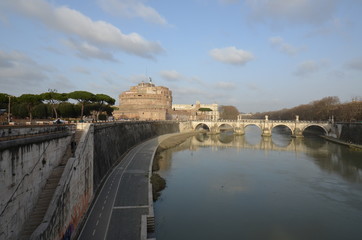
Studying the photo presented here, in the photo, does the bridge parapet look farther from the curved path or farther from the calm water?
the curved path

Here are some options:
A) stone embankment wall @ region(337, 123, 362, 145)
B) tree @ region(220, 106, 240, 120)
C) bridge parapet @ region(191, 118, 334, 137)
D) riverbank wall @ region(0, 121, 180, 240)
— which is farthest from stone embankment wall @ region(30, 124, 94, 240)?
tree @ region(220, 106, 240, 120)

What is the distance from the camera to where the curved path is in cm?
1077

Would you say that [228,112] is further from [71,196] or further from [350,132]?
[71,196]

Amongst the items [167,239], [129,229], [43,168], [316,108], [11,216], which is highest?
[316,108]

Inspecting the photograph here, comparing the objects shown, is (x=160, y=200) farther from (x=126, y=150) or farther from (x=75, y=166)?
(x=126, y=150)

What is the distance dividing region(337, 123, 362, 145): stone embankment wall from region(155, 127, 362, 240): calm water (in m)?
14.3

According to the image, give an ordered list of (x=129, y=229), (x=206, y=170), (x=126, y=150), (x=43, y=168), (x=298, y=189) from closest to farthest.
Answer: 1. (x=43, y=168)
2. (x=129, y=229)
3. (x=298, y=189)
4. (x=206, y=170)
5. (x=126, y=150)

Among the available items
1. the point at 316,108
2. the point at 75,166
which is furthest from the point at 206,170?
the point at 316,108

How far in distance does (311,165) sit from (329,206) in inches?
543

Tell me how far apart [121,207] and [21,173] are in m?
6.35

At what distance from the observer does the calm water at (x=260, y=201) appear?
13.3 meters

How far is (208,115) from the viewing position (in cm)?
10475

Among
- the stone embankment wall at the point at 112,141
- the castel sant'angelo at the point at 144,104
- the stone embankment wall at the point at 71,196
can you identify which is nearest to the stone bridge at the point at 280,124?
the castel sant'angelo at the point at 144,104

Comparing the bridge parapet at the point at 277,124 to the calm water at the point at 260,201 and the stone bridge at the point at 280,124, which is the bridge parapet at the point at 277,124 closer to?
the stone bridge at the point at 280,124
